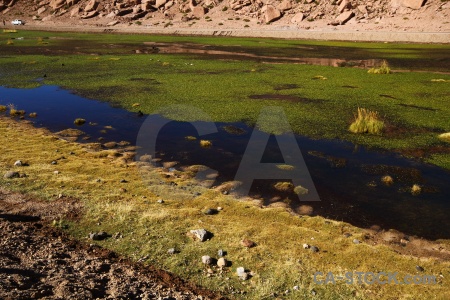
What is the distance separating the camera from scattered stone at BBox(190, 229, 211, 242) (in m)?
7.66

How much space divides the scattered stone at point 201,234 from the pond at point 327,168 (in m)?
2.46

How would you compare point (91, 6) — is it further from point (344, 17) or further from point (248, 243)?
point (248, 243)

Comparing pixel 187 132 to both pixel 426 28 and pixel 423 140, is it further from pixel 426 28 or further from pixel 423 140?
pixel 426 28

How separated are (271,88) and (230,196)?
47.2 feet

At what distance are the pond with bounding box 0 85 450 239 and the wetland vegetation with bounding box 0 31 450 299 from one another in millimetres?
359

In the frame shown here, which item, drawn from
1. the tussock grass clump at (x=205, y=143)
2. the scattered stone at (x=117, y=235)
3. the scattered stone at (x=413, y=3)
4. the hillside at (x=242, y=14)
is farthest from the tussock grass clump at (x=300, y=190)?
the scattered stone at (x=413, y=3)

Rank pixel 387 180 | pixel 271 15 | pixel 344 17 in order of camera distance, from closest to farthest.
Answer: pixel 387 180, pixel 344 17, pixel 271 15

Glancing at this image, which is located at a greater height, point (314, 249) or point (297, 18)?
point (314, 249)

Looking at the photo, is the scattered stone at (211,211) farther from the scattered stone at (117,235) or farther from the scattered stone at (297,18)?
the scattered stone at (297,18)

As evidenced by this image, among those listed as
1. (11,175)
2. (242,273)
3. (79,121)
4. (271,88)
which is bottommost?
(271,88)

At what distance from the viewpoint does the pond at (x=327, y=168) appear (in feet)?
30.3

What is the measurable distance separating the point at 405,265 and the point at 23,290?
6.37 m

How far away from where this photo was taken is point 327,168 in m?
11.9

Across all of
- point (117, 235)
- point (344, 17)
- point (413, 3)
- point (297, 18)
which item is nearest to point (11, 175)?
point (117, 235)
